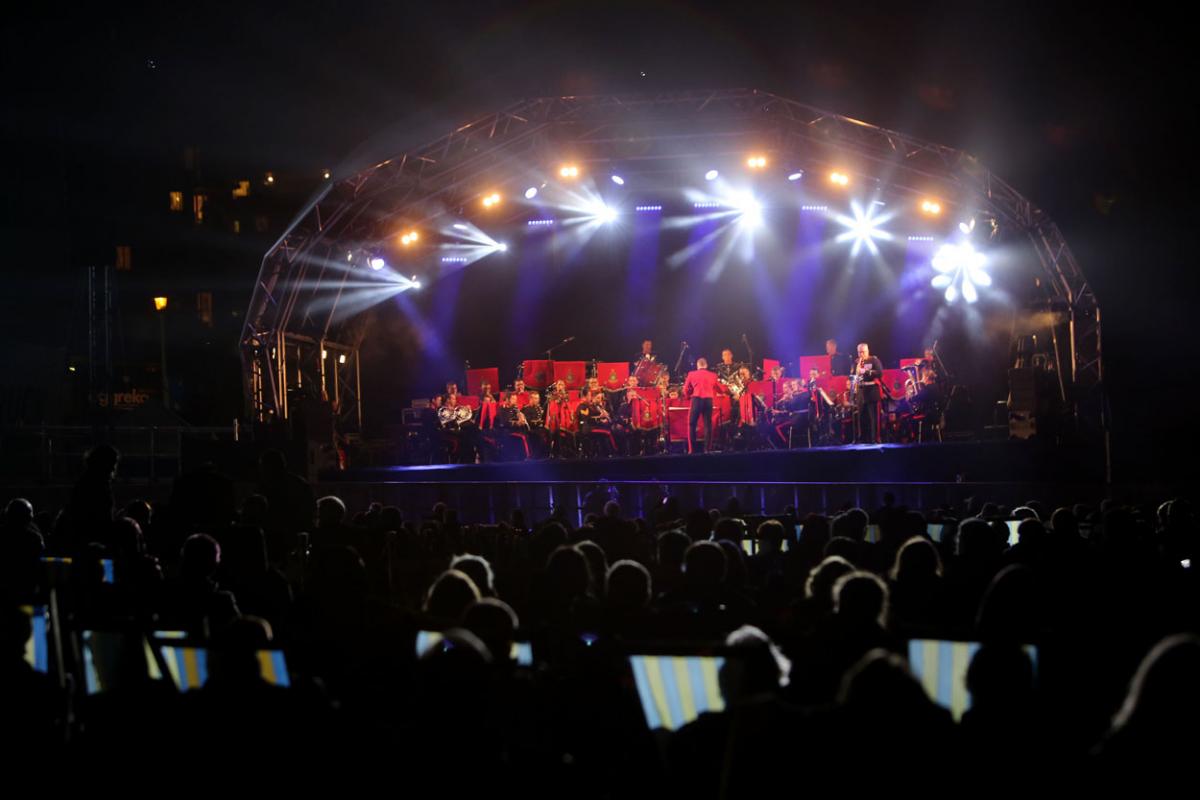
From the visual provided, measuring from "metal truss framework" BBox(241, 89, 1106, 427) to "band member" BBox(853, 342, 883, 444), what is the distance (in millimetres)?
3489

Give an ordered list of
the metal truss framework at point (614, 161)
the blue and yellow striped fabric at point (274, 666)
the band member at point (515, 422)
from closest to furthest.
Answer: the blue and yellow striped fabric at point (274, 666) < the metal truss framework at point (614, 161) < the band member at point (515, 422)

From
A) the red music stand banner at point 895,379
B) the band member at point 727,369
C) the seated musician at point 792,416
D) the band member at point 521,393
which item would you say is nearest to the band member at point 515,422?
the band member at point 521,393

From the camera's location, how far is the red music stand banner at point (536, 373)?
80.2 feet

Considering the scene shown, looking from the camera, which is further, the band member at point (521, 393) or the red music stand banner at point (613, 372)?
the red music stand banner at point (613, 372)

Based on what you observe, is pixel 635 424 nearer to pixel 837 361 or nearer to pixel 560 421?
pixel 560 421

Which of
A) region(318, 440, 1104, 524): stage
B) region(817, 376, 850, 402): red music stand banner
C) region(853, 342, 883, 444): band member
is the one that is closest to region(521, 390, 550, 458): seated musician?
region(318, 440, 1104, 524): stage

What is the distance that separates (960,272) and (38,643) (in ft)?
74.9

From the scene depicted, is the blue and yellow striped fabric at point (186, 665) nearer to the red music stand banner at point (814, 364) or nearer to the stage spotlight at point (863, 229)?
the stage spotlight at point (863, 229)

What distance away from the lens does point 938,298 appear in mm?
25172

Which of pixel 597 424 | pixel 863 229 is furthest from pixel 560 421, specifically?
pixel 863 229

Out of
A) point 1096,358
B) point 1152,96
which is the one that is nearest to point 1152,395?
point 1096,358

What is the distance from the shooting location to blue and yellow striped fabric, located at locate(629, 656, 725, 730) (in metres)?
3.00

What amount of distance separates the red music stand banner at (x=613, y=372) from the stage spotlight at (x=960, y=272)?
27.1 feet

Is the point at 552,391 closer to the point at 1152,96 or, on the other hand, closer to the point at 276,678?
the point at 1152,96
